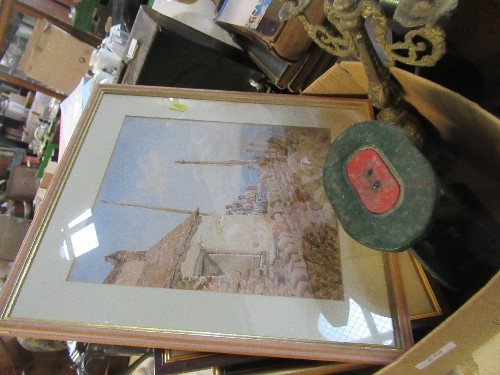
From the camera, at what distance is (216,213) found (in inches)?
31.6

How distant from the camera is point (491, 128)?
0.58 m

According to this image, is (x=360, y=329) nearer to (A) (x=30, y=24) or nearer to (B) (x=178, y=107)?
(B) (x=178, y=107)

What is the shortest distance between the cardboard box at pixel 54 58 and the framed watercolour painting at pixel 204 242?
1.62 metres

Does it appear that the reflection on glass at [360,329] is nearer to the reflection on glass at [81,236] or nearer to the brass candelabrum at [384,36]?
the brass candelabrum at [384,36]

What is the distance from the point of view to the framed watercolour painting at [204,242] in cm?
66

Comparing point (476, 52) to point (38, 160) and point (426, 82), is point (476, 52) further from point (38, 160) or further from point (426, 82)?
point (38, 160)

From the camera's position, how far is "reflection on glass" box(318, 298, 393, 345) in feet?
2.08

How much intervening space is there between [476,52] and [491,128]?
35 centimetres

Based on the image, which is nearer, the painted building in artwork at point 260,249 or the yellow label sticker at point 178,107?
the painted building in artwork at point 260,249

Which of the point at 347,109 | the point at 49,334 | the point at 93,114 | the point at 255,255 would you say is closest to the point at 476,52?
the point at 347,109

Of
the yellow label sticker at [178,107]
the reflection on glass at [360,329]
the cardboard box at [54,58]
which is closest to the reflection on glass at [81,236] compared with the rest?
the yellow label sticker at [178,107]

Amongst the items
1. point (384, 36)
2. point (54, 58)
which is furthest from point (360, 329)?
point (54, 58)

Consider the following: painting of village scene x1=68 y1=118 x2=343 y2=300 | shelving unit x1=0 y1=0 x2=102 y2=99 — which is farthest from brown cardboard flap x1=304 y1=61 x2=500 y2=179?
shelving unit x1=0 y1=0 x2=102 y2=99

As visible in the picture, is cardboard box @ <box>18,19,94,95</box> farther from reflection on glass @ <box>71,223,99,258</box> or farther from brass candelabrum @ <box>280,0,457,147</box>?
brass candelabrum @ <box>280,0,457,147</box>
